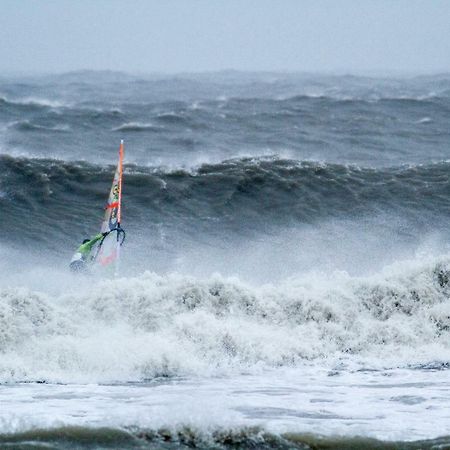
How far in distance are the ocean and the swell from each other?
0.07 m

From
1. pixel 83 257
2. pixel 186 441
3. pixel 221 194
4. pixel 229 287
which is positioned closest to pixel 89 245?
pixel 83 257

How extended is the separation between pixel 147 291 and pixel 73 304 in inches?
46.6

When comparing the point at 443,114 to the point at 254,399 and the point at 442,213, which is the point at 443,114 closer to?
the point at 442,213

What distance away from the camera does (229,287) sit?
46.0 feet

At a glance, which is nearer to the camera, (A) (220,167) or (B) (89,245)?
(B) (89,245)

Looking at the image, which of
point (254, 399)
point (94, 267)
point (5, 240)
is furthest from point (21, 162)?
point (254, 399)

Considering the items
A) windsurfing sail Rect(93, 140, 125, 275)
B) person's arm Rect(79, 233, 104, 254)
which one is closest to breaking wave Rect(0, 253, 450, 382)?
windsurfing sail Rect(93, 140, 125, 275)

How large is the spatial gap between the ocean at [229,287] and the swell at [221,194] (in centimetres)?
7

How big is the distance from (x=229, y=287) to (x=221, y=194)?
7291mm

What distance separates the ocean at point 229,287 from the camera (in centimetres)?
977

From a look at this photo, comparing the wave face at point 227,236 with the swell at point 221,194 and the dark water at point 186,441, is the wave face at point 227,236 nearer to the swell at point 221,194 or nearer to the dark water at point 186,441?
the swell at point 221,194

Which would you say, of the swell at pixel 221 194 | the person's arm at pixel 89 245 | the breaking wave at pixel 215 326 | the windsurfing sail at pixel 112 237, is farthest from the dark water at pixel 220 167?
the breaking wave at pixel 215 326

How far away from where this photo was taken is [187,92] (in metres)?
43.2

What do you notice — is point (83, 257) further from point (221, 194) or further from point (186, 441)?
point (186, 441)
